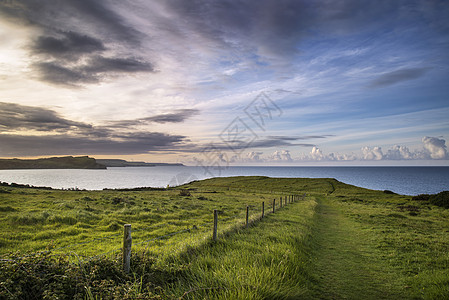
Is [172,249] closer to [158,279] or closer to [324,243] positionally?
[158,279]

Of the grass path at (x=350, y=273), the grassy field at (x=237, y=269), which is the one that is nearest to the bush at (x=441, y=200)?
the grassy field at (x=237, y=269)

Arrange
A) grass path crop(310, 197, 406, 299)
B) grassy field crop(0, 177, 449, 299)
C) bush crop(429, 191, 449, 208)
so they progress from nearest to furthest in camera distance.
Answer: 1. grassy field crop(0, 177, 449, 299)
2. grass path crop(310, 197, 406, 299)
3. bush crop(429, 191, 449, 208)

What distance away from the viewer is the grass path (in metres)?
6.34

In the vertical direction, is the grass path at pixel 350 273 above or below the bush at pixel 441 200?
above

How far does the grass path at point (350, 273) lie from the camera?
634 cm

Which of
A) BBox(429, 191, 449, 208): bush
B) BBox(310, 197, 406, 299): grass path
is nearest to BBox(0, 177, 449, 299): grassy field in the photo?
BBox(310, 197, 406, 299): grass path

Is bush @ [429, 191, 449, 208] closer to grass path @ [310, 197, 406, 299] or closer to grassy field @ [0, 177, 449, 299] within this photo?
grassy field @ [0, 177, 449, 299]

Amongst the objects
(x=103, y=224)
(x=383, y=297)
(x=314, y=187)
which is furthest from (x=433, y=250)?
(x=314, y=187)

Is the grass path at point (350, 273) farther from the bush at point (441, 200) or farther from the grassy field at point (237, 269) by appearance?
the bush at point (441, 200)

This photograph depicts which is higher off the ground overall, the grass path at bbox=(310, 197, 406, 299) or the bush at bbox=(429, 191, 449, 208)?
the grass path at bbox=(310, 197, 406, 299)

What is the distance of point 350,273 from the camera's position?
7.90 meters

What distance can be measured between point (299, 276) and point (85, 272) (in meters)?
5.08

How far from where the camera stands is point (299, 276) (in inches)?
250

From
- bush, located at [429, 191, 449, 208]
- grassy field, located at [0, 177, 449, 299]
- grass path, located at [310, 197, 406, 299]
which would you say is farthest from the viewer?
bush, located at [429, 191, 449, 208]
